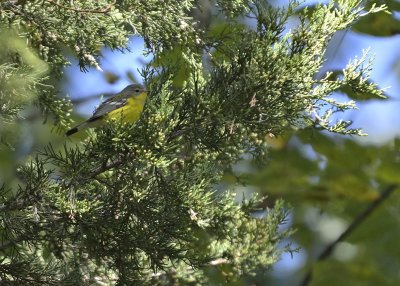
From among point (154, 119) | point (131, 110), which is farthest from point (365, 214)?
point (154, 119)

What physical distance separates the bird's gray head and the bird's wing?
0.09 m

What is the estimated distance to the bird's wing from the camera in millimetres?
4188

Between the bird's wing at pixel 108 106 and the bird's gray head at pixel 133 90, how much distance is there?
9 cm

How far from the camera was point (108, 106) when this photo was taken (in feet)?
14.3

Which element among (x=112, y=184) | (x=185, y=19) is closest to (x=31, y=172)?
(x=112, y=184)

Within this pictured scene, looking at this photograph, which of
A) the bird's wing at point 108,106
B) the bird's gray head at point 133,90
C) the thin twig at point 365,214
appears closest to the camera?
the bird's wing at point 108,106

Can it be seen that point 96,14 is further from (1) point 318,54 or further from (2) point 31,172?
(1) point 318,54

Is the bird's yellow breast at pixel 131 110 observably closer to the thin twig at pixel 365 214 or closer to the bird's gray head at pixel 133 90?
the bird's gray head at pixel 133 90

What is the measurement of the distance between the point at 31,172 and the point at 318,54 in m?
1.36

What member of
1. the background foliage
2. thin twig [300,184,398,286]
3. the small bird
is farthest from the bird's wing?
thin twig [300,184,398,286]

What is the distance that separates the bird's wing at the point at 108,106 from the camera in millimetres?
4188

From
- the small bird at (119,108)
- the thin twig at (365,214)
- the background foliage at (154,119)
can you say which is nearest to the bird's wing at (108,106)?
the small bird at (119,108)

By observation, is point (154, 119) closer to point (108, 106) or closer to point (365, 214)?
point (108, 106)

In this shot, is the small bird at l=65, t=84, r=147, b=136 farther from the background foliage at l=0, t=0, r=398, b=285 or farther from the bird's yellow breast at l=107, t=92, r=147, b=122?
the background foliage at l=0, t=0, r=398, b=285
